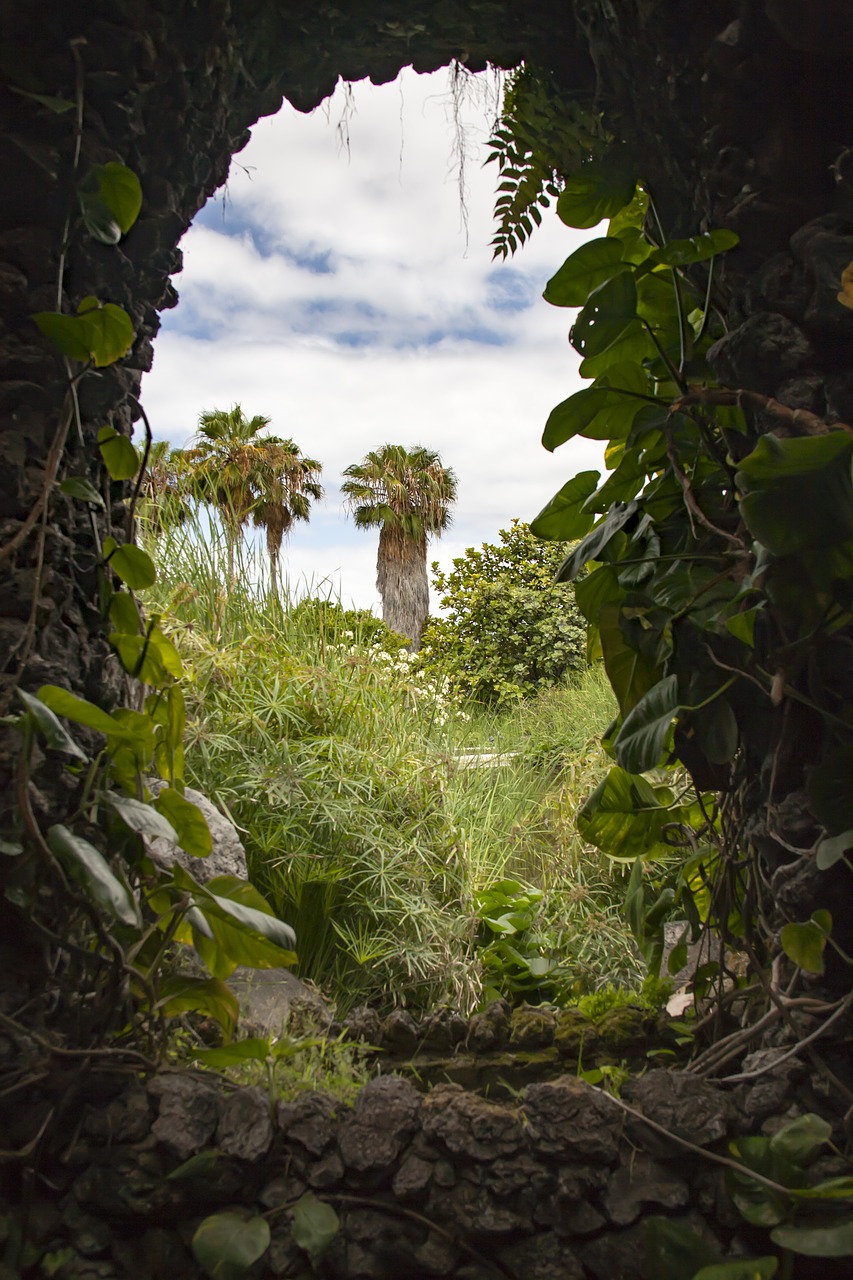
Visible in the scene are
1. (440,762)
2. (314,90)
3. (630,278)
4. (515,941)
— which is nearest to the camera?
(630,278)

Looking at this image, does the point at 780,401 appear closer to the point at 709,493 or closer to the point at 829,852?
the point at 709,493

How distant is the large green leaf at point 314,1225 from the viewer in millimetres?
1022

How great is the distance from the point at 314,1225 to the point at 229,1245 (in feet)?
0.33

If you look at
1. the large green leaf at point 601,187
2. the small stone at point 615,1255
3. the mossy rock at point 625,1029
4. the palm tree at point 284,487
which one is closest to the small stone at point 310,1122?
the small stone at point 615,1255

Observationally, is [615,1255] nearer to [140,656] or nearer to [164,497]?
[140,656]

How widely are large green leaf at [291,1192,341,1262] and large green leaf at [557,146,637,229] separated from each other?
4.86 ft

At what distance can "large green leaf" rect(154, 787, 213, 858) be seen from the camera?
4.15 ft

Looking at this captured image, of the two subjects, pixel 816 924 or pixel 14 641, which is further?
pixel 14 641

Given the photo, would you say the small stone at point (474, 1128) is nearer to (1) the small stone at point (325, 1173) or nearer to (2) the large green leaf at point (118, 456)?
(1) the small stone at point (325, 1173)

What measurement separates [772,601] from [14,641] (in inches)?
39.6

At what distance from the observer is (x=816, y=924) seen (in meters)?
1.03

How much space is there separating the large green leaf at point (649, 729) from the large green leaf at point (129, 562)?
2.41 feet

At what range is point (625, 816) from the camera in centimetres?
148

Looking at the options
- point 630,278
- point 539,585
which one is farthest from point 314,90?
point 539,585
